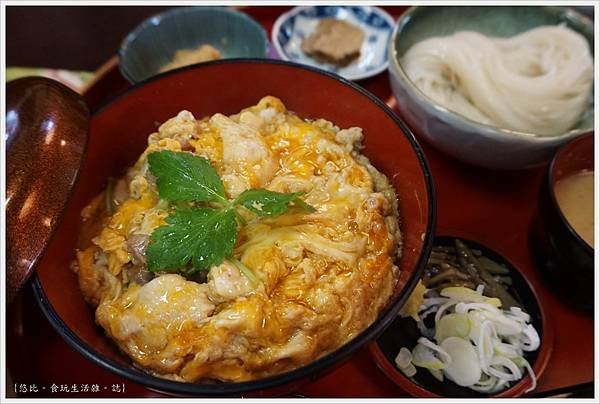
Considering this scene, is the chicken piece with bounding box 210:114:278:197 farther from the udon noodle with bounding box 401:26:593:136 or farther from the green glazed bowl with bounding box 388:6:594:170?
the udon noodle with bounding box 401:26:593:136

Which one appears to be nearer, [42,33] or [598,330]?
[598,330]

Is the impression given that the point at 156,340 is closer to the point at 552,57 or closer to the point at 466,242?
the point at 466,242

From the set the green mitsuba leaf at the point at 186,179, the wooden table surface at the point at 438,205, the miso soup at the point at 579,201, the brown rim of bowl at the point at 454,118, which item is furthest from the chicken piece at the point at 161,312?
the miso soup at the point at 579,201

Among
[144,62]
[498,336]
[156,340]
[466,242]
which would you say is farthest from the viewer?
[144,62]

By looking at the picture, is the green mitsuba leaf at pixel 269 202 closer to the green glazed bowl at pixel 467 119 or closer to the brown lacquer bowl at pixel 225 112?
the brown lacquer bowl at pixel 225 112

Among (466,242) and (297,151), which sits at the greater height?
(297,151)

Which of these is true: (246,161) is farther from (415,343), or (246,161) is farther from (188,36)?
(188,36)

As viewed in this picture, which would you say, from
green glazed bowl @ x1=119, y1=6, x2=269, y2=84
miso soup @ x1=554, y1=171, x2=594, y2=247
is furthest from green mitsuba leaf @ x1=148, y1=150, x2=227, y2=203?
miso soup @ x1=554, y1=171, x2=594, y2=247

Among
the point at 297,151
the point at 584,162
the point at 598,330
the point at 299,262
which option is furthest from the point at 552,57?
the point at 299,262
